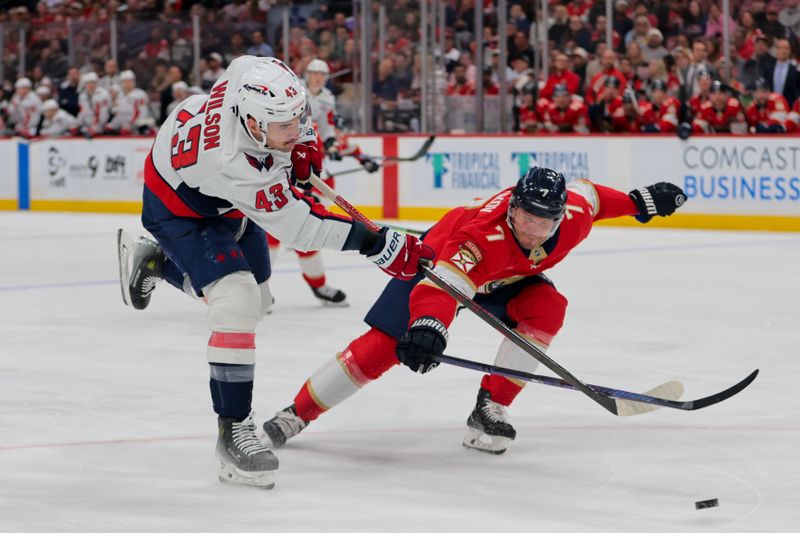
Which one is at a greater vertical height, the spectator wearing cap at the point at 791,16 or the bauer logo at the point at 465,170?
the spectator wearing cap at the point at 791,16

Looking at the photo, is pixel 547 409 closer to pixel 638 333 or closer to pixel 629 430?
pixel 629 430

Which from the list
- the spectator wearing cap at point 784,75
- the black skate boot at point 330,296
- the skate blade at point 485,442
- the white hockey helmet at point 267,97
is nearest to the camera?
the white hockey helmet at point 267,97

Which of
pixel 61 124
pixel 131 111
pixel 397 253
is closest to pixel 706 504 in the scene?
pixel 397 253

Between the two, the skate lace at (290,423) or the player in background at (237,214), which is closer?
the player in background at (237,214)

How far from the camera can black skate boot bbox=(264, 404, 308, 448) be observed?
12.2 feet

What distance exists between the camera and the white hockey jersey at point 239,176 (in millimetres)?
3270

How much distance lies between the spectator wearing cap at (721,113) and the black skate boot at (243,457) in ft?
28.3

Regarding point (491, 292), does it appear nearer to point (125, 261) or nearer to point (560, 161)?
point (125, 261)

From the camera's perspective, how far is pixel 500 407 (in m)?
3.80

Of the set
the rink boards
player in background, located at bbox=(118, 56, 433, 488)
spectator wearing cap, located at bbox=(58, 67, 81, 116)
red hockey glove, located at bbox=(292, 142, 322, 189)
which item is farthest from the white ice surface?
spectator wearing cap, located at bbox=(58, 67, 81, 116)

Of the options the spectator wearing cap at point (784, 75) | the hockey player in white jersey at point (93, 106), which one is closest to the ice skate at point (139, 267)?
the spectator wearing cap at point (784, 75)

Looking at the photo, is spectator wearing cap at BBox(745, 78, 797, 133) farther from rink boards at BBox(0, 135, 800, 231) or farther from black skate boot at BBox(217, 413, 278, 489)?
black skate boot at BBox(217, 413, 278, 489)

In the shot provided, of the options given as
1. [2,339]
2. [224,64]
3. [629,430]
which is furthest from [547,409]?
[224,64]

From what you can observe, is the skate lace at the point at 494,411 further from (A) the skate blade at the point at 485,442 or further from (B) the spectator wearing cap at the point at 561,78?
(B) the spectator wearing cap at the point at 561,78
